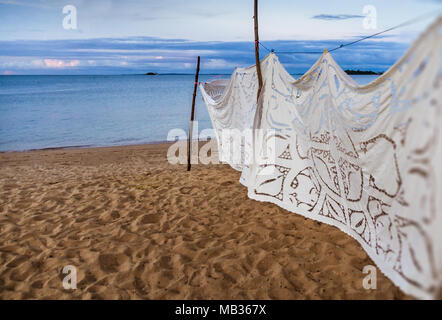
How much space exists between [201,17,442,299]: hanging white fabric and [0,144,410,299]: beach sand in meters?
0.29

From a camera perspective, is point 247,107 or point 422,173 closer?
point 422,173

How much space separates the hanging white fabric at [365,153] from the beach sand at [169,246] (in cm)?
29

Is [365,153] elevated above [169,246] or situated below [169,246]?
above

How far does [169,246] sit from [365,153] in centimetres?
213

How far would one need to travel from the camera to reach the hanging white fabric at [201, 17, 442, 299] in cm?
177

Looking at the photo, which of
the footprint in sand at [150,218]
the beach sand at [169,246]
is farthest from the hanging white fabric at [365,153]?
the footprint in sand at [150,218]

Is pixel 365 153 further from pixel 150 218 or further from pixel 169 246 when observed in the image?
pixel 150 218

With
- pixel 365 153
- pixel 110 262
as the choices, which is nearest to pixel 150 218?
pixel 110 262

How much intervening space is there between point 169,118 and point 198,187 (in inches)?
570

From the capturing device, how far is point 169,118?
1903 cm

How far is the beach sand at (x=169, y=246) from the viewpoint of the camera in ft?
8.59

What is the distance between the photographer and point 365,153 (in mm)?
2691

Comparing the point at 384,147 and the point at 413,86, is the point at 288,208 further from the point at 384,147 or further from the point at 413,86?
the point at 413,86

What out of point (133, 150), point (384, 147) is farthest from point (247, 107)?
point (133, 150)
